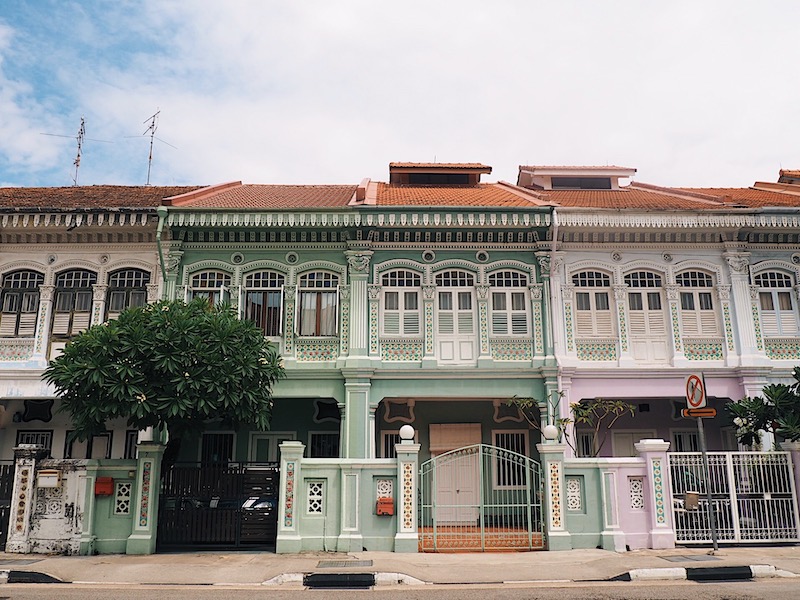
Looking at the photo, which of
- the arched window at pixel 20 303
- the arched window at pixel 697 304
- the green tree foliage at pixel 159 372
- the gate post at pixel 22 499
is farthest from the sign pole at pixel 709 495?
the arched window at pixel 20 303

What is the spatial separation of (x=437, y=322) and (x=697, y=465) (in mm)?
6407

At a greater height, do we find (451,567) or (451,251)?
(451,251)

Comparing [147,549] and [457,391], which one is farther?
[457,391]

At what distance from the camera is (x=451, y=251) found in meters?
16.8

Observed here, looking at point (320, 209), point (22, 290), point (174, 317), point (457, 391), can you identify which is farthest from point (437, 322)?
point (22, 290)

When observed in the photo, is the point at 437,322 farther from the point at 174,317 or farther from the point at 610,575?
the point at 610,575

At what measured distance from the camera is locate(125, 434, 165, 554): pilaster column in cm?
1184

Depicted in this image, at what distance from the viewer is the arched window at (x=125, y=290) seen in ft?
54.7

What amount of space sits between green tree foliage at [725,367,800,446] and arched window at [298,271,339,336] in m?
8.58

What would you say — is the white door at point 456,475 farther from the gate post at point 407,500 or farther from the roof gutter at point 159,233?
the roof gutter at point 159,233

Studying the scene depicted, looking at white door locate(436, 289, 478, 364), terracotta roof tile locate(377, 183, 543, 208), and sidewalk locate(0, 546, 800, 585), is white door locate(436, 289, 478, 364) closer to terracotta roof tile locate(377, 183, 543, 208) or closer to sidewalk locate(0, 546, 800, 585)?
terracotta roof tile locate(377, 183, 543, 208)

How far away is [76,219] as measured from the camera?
1620 centimetres

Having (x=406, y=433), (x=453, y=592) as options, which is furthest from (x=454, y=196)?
(x=453, y=592)

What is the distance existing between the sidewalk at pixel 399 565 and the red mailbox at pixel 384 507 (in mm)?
637
